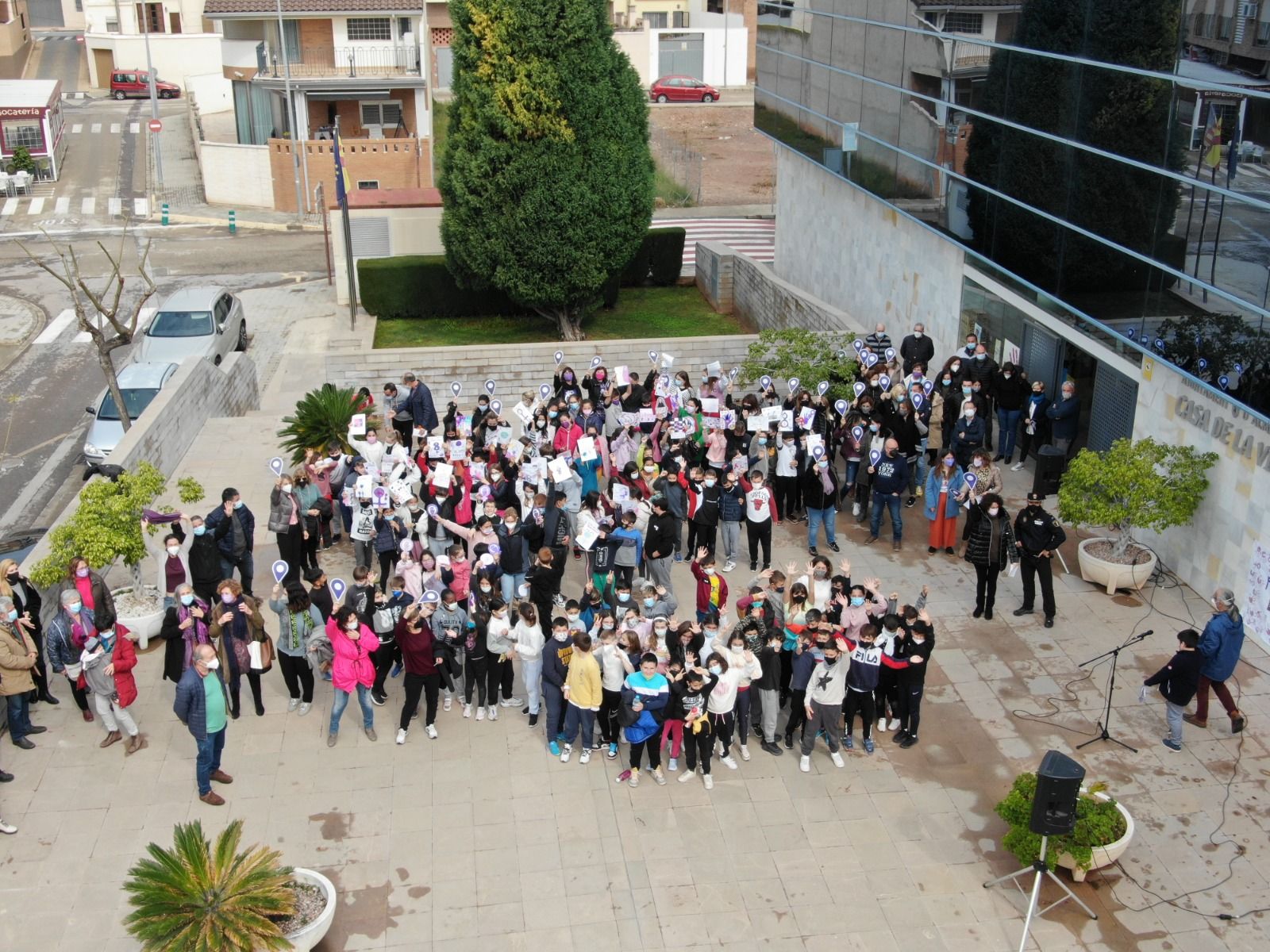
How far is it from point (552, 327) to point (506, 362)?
394 centimetres

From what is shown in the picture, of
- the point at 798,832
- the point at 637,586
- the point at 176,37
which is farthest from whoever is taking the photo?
the point at 176,37

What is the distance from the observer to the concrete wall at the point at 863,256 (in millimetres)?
22031

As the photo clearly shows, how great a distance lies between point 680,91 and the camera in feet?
185

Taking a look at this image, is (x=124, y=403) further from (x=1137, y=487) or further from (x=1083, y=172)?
(x=1137, y=487)

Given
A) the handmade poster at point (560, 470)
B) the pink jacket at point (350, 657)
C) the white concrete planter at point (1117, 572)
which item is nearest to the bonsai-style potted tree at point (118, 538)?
the pink jacket at point (350, 657)

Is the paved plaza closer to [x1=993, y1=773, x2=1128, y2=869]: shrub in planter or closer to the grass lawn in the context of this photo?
[x1=993, y1=773, x2=1128, y2=869]: shrub in planter

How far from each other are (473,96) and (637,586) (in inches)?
459

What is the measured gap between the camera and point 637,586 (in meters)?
15.7

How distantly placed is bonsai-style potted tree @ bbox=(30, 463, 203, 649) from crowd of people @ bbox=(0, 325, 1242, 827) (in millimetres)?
274

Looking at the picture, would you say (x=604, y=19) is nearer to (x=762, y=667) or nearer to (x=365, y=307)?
(x=365, y=307)

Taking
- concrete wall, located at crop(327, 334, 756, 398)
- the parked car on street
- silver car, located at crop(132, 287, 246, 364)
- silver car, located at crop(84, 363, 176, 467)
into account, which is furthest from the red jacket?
the parked car on street

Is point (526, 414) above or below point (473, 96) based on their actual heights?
below

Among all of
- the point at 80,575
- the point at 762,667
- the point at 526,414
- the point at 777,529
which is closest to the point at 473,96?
the point at 526,414

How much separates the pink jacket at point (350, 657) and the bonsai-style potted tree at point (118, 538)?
3005 millimetres
